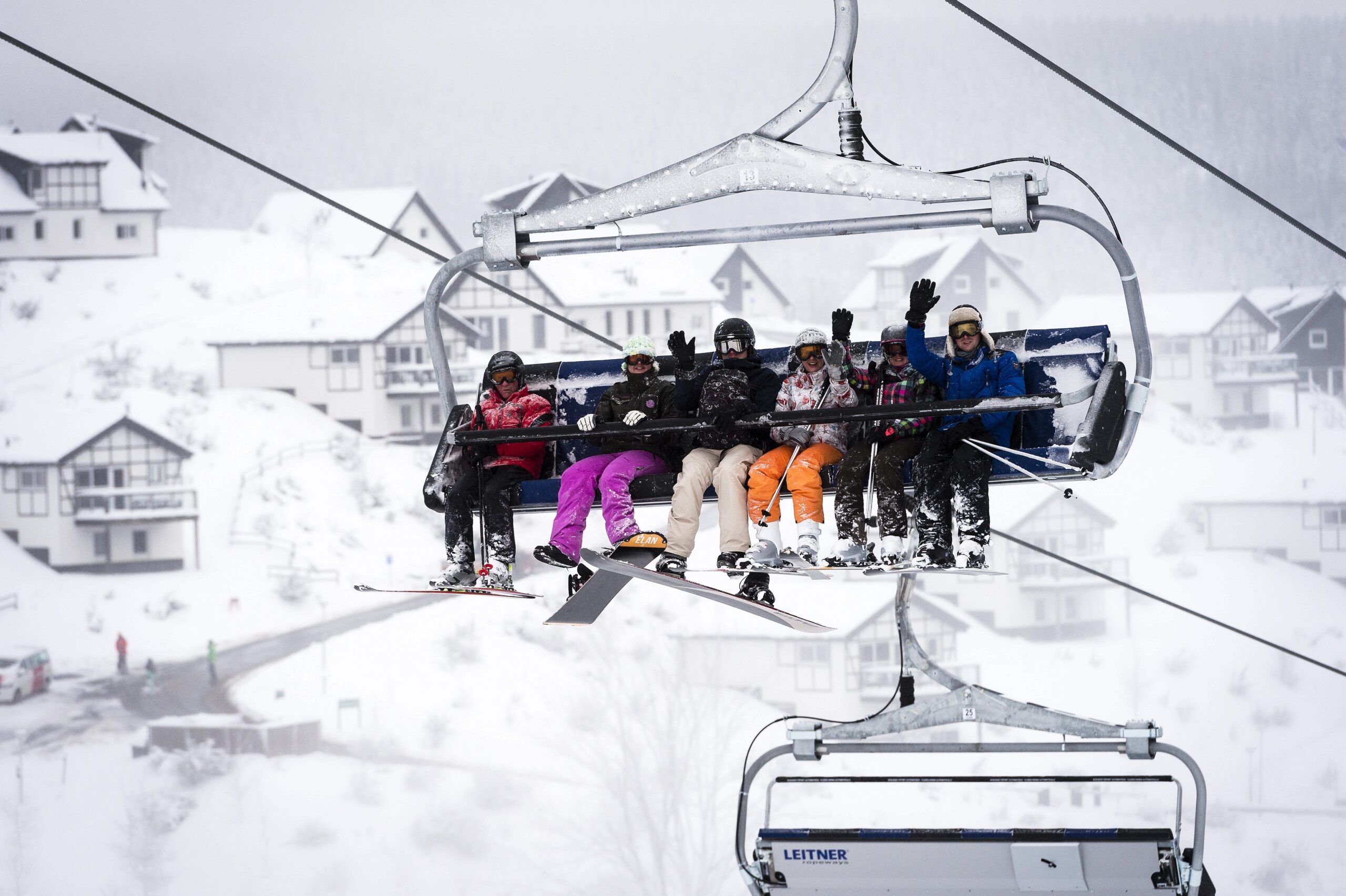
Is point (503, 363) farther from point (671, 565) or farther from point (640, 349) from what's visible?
point (671, 565)

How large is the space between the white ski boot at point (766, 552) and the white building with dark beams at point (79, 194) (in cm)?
1901

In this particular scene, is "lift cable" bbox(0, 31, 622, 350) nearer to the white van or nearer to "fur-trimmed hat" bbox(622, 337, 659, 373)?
"fur-trimmed hat" bbox(622, 337, 659, 373)

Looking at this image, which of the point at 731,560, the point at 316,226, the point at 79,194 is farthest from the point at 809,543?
the point at 79,194

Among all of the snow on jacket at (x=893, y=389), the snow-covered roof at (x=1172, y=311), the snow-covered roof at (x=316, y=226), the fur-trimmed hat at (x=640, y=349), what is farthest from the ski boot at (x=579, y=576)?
the snow-covered roof at (x=316, y=226)

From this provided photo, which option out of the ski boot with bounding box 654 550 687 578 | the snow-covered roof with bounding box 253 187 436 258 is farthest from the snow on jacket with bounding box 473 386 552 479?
the snow-covered roof with bounding box 253 187 436 258

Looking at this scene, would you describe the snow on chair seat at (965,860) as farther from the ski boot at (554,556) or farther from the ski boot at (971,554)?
the ski boot at (554,556)

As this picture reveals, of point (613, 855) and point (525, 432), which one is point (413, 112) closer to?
point (613, 855)

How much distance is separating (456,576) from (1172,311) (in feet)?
58.4

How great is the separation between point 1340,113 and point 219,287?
1557 centimetres

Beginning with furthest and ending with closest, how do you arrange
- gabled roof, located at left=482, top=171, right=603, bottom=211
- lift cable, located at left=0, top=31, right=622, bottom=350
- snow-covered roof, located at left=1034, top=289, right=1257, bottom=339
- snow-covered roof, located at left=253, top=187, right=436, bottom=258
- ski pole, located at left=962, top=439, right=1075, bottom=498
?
snow-covered roof, located at left=253, top=187, right=436, bottom=258, snow-covered roof, located at left=1034, top=289, right=1257, bottom=339, gabled roof, located at left=482, top=171, right=603, bottom=211, lift cable, located at left=0, top=31, right=622, bottom=350, ski pole, located at left=962, top=439, right=1075, bottom=498

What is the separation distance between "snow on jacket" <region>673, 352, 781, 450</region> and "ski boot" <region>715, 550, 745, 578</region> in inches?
14.1

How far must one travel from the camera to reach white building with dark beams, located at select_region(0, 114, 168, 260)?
21.8m

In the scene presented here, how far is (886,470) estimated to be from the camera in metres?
4.79

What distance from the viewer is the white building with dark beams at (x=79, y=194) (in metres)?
21.8
